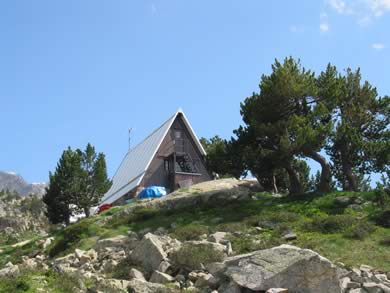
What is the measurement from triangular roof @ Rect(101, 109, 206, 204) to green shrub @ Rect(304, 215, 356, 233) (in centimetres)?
2304

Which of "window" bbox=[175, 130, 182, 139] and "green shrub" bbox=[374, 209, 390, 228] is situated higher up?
"window" bbox=[175, 130, 182, 139]

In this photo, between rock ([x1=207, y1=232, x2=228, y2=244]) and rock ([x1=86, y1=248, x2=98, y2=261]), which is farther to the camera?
rock ([x1=207, y1=232, x2=228, y2=244])

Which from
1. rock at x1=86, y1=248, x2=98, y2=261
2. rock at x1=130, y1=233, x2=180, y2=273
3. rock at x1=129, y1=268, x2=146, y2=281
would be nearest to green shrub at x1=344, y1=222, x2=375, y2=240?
rock at x1=130, y1=233, x2=180, y2=273

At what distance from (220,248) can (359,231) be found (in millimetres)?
5247

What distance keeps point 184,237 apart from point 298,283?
8029mm

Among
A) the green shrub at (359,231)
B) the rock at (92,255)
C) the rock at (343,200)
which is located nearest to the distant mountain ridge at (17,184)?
the rock at (343,200)

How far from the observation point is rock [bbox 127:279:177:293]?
43.5 ft

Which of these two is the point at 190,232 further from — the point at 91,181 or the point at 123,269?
the point at 91,181

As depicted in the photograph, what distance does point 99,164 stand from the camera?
128 ft

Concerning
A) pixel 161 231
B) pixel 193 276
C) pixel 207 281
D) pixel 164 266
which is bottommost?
pixel 207 281

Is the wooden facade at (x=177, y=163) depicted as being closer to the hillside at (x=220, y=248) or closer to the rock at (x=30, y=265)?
the hillside at (x=220, y=248)

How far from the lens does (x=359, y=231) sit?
63.0 ft

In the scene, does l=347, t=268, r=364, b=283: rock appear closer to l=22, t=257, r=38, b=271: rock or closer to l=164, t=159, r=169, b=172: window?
l=22, t=257, r=38, b=271: rock


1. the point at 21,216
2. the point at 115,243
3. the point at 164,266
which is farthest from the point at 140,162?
the point at 164,266
